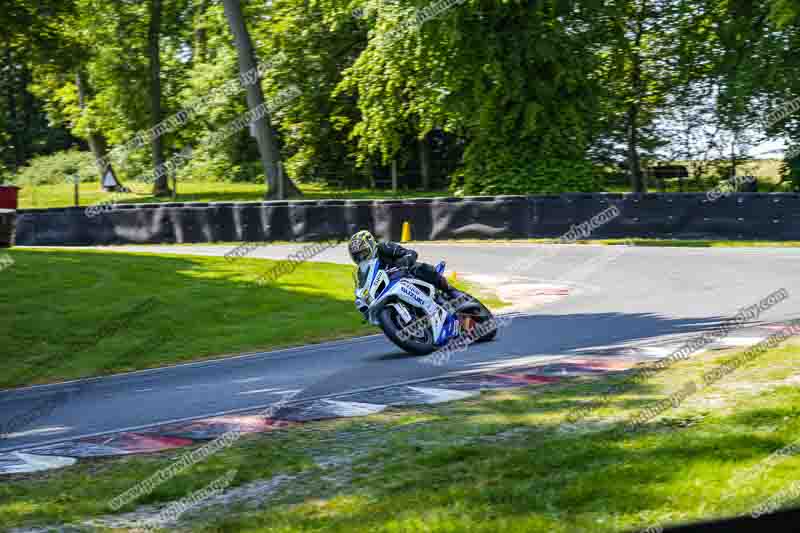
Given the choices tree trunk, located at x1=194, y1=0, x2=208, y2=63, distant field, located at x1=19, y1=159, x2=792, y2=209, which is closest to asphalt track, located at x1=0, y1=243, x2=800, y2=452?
distant field, located at x1=19, y1=159, x2=792, y2=209

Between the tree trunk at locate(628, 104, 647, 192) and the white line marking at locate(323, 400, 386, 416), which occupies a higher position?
the tree trunk at locate(628, 104, 647, 192)

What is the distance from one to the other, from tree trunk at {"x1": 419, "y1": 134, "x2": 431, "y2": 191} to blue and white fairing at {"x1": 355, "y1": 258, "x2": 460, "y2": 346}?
102ft

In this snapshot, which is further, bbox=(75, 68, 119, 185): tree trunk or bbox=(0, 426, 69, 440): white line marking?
bbox=(75, 68, 119, 185): tree trunk

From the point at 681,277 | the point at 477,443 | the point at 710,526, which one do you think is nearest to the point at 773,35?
the point at 681,277

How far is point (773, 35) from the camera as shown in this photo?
3078cm

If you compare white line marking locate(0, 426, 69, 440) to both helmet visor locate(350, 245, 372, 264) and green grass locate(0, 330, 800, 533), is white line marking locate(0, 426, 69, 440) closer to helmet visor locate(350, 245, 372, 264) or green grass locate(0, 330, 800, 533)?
green grass locate(0, 330, 800, 533)

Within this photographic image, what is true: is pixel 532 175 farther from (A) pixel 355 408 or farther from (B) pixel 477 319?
(A) pixel 355 408

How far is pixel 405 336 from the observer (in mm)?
12727

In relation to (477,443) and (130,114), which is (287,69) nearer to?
(130,114)

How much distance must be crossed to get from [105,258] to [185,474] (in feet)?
Result: 57.3

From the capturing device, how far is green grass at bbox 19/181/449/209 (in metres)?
42.4

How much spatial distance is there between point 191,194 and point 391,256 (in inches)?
1368

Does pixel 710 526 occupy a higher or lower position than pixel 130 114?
lower

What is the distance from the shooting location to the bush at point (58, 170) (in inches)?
2208
